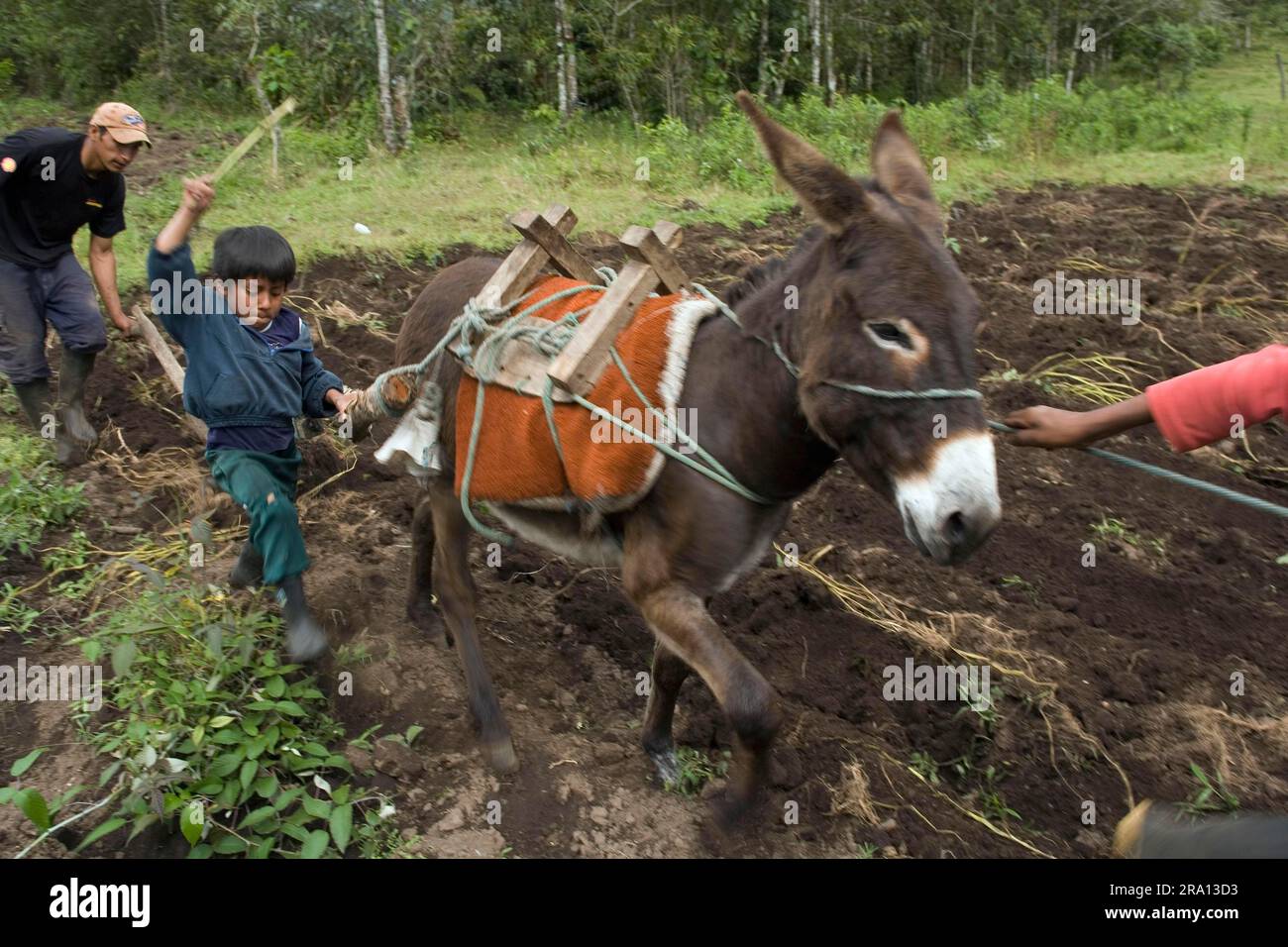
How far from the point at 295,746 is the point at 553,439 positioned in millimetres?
1426

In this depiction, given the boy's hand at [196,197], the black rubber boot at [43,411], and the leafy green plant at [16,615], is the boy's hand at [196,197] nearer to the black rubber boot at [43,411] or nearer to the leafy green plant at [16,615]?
the leafy green plant at [16,615]

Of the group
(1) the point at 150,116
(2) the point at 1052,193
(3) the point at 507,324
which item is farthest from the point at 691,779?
(1) the point at 150,116

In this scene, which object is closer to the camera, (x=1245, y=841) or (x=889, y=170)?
(x=1245, y=841)

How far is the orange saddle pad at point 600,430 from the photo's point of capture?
9.71 feet

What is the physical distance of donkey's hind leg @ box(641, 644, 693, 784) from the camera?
3518 millimetres

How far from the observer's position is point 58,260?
5375 millimetres

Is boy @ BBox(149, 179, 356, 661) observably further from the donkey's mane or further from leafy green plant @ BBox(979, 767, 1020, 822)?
leafy green plant @ BBox(979, 767, 1020, 822)

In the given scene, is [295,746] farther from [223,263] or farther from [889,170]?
[889,170]

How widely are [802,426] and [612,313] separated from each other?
0.71 metres

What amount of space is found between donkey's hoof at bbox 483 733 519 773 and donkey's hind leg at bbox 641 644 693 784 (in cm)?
48

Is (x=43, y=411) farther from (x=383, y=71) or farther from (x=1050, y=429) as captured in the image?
(x=383, y=71)

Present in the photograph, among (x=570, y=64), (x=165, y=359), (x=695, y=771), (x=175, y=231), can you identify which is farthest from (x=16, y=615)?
(x=570, y=64)

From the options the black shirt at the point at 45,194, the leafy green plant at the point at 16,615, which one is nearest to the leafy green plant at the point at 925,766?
the leafy green plant at the point at 16,615

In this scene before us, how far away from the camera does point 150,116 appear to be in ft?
48.8
